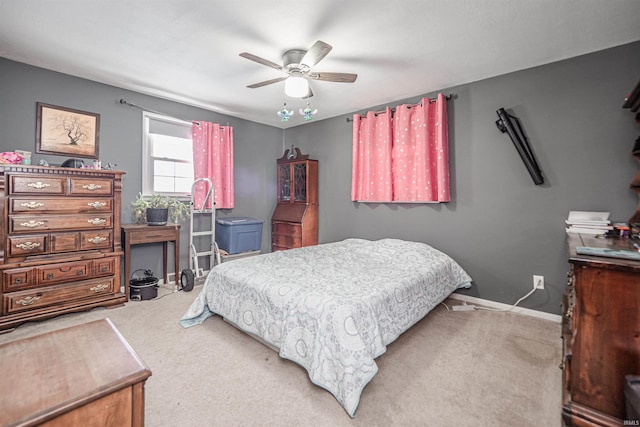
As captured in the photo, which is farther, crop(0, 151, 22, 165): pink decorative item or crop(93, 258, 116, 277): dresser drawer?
crop(93, 258, 116, 277): dresser drawer

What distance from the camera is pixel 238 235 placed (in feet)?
12.5

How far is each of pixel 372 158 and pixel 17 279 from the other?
373cm

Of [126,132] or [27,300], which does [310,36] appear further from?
[27,300]

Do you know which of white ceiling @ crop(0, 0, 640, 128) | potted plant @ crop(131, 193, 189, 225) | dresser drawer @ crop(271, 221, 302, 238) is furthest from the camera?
dresser drawer @ crop(271, 221, 302, 238)

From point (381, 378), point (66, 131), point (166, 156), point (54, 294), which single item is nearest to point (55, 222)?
point (54, 294)

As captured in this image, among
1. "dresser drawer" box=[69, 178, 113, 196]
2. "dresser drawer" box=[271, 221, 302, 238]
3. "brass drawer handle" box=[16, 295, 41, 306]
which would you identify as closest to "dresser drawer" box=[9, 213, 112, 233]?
"dresser drawer" box=[69, 178, 113, 196]

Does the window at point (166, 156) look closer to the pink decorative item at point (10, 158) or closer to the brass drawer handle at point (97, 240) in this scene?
the brass drawer handle at point (97, 240)

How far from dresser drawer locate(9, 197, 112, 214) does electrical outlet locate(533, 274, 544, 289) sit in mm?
4230

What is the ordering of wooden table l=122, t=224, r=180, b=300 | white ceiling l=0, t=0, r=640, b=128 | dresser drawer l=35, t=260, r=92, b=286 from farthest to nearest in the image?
wooden table l=122, t=224, r=180, b=300 → dresser drawer l=35, t=260, r=92, b=286 → white ceiling l=0, t=0, r=640, b=128

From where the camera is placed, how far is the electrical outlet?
263cm

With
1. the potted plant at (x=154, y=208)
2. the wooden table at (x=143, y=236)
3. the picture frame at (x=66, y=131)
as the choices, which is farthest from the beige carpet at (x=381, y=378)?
the picture frame at (x=66, y=131)

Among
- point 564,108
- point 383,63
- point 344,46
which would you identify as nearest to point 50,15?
point 344,46

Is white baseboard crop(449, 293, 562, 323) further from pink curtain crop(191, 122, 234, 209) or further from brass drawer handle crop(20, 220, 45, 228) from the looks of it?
brass drawer handle crop(20, 220, 45, 228)

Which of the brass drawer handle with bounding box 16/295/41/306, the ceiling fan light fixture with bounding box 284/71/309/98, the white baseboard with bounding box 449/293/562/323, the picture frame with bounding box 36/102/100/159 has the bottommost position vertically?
the white baseboard with bounding box 449/293/562/323
